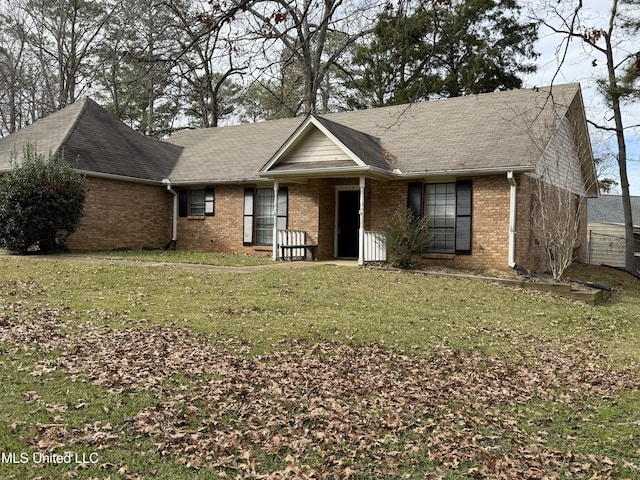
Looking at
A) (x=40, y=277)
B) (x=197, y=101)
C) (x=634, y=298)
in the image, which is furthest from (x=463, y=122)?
(x=197, y=101)

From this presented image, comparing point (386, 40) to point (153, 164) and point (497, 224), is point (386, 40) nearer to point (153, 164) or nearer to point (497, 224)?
point (497, 224)

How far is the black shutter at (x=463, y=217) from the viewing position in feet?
48.8

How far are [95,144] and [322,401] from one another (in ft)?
54.3

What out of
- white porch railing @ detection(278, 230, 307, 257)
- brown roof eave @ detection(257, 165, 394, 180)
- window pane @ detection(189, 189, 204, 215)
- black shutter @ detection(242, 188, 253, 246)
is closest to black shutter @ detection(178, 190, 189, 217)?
window pane @ detection(189, 189, 204, 215)

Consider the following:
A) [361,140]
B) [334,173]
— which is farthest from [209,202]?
[361,140]

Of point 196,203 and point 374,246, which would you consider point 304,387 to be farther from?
point 196,203

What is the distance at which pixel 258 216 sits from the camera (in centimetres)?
1856

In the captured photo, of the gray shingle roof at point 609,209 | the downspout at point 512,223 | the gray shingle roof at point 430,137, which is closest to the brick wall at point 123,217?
the gray shingle roof at point 430,137

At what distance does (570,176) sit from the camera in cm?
1858

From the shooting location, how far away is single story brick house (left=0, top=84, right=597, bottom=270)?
48.3 feet

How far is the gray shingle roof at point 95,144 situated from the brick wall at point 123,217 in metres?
0.54

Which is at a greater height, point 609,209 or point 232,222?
point 609,209

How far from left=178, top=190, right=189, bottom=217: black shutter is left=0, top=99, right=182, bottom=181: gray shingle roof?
990 millimetres

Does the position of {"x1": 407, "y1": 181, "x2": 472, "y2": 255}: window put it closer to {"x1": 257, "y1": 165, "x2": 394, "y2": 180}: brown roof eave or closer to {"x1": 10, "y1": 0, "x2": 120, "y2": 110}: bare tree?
{"x1": 257, "y1": 165, "x2": 394, "y2": 180}: brown roof eave
